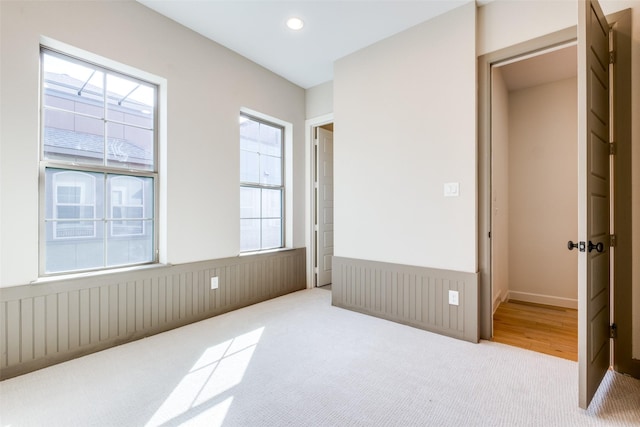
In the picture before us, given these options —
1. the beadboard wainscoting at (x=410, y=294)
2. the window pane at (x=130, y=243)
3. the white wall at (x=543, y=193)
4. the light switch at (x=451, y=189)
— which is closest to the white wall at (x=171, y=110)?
the window pane at (x=130, y=243)

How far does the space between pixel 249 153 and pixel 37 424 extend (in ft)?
9.52

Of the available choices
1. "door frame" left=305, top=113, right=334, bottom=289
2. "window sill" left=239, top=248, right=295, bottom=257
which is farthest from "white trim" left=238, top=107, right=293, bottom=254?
"door frame" left=305, top=113, right=334, bottom=289

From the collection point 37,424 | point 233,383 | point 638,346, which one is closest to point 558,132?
point 638,346

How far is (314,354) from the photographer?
2244 millimetres

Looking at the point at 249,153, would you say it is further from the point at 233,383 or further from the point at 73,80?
the point at 233,383

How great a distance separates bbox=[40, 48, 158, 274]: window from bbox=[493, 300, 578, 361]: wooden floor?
11.2ft

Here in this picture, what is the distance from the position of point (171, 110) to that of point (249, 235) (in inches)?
64.1

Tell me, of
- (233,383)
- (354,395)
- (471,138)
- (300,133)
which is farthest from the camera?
(300,133)

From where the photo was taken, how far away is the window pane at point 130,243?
2500mm

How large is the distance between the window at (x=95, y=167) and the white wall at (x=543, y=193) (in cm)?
436

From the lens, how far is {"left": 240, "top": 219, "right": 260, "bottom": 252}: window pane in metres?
3.57

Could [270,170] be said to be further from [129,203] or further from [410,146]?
[410,146]

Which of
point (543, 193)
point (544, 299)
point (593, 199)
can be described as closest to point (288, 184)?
point (593, 199)

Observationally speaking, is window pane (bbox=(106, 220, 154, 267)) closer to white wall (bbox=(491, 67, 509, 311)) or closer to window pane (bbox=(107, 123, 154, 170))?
window pane (bbox=(107, 123, 154, 170))
